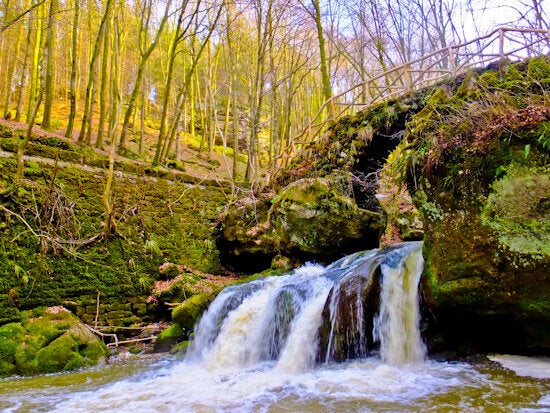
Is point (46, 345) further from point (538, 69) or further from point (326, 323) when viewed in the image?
point (538, 69)

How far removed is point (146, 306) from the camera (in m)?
7.32

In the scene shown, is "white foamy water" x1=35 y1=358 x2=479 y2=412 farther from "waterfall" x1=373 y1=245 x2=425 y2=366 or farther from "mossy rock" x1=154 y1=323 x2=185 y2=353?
"mossy rock" x1=154 y1=323 x2=185 y2=353

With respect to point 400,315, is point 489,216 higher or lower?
higher

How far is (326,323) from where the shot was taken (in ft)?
15.1

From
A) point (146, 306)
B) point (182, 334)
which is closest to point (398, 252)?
point (182, 334)

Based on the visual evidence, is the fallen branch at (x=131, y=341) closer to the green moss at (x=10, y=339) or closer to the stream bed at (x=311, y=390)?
the green moss at (x=10, y=339)

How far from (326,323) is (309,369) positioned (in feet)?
1.97

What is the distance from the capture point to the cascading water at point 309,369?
10.2 ft

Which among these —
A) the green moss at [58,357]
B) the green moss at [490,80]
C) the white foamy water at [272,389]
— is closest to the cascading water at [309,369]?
the white foamy water at [272,389]

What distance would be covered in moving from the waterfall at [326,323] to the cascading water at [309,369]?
13 mm

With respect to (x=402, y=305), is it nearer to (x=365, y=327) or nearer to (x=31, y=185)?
(x=365, y=327)

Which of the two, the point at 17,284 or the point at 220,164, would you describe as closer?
the point at 17,284

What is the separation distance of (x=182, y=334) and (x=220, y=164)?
46.6 feet

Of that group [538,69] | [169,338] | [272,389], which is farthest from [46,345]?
[538,69]
